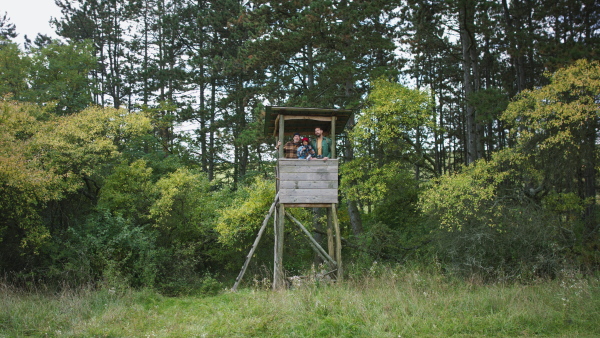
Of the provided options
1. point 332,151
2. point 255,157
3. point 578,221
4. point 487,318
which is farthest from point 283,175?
point 255,157

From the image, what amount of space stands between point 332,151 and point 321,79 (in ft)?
22.9

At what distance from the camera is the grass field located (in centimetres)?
594

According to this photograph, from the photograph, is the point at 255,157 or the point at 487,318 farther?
the point at 255,157

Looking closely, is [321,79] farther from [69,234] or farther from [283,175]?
[69,234]

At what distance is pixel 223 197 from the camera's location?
52.7 ft

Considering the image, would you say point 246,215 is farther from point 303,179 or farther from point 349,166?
point 349,166

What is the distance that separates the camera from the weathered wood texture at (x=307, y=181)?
10.5 metres

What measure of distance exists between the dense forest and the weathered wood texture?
221 centimetres

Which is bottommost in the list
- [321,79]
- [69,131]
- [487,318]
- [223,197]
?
[487,318]

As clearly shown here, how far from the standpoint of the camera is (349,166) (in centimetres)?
1410

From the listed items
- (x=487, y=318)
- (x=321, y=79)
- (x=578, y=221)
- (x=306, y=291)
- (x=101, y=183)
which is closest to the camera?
(x=487, y=318)

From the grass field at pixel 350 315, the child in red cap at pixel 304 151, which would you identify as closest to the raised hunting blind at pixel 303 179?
the child in red cap at pixel 304 151

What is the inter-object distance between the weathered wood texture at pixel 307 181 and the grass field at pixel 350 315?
3080mm

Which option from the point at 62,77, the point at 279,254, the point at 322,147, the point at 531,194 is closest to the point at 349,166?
the point at 322,147
